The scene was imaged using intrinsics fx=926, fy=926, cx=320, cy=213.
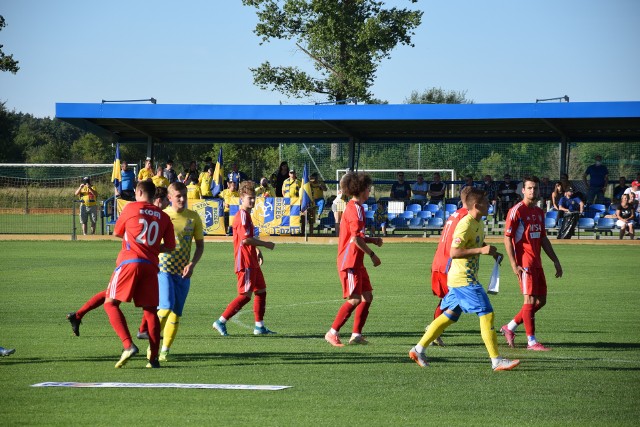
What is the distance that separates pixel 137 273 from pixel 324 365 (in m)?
1.98

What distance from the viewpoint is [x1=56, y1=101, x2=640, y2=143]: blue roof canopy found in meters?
30.0

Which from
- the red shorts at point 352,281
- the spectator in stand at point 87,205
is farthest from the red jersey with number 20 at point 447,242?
the spectator in stand at point 87,205

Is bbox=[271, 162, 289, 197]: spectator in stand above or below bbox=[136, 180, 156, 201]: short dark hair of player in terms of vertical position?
above

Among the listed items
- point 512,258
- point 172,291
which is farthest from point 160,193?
point 512,258

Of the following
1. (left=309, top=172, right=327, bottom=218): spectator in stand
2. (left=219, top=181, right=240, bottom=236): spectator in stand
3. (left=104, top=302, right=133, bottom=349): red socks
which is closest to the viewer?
(left=104, top=302, right=133, bottom=349): red socks

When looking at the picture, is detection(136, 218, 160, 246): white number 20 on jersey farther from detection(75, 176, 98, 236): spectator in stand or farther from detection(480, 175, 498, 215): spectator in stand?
detection(75, 176, 98, 236): spectator in stand

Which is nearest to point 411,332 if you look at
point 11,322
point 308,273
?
point 11,322

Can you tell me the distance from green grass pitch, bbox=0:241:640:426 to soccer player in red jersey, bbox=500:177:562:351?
1.21ft

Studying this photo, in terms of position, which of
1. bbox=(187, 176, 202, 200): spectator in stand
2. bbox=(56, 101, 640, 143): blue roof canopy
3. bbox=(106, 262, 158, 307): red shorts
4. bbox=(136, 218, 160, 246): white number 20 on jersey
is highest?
bbox=(56, 101, 640, 143): blue roof canopy

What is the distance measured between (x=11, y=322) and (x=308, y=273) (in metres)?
8.39

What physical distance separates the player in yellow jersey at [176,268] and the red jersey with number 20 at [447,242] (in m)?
2.58

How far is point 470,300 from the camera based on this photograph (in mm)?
8328

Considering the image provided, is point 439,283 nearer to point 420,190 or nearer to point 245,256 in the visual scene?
point 245,256

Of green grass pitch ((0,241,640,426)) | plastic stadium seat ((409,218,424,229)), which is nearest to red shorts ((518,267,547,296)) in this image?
green grass pitch ((0,241,640,426))
